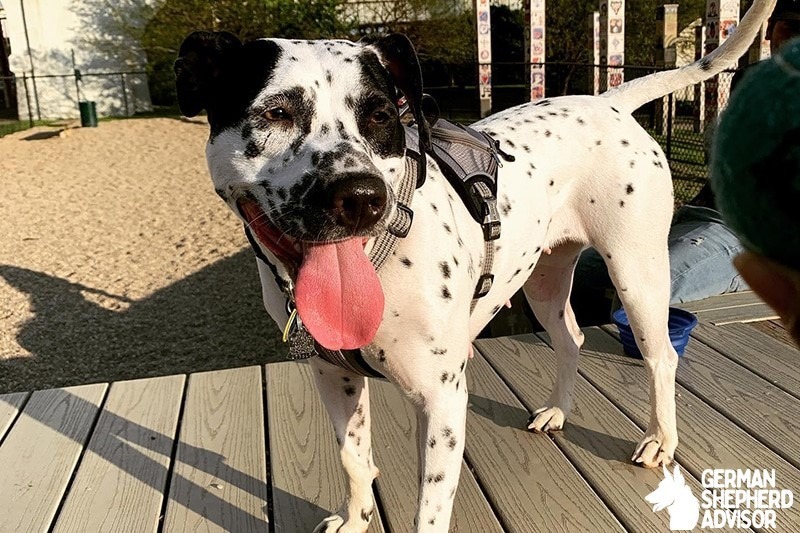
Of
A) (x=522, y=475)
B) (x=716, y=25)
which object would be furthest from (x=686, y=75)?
(x=716, y=25)

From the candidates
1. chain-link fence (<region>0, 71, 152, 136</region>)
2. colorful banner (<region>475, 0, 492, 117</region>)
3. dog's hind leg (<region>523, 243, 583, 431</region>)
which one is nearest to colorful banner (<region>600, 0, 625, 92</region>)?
colorful banner (<region>475, 0, 492, 117</region>)

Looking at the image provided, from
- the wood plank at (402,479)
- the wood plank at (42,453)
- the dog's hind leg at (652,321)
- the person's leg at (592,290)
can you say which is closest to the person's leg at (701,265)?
the person's leg at (592,290)

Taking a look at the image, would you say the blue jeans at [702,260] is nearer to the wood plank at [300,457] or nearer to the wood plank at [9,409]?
the wood plank at [300,457]

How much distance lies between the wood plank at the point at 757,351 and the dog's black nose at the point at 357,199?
2.26 metres

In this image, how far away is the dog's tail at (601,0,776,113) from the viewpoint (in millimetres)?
2846

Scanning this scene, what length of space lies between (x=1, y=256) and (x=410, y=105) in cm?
752

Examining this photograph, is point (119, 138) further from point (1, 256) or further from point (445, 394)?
point (445, 394)

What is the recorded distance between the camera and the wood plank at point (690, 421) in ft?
9.02

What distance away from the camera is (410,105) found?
7.90 feet

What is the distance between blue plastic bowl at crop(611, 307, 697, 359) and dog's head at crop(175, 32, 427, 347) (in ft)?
6.16

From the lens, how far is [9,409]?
3506 mm

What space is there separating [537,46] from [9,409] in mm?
9062

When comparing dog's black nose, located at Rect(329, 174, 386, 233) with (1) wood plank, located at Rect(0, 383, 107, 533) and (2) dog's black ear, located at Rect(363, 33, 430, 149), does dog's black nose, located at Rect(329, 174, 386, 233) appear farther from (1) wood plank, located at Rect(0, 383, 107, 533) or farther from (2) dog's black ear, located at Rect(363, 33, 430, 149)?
(1) wood plank, located at Rect(0, 383, 107, 533)

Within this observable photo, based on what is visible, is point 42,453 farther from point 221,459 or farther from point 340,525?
point 340,525
